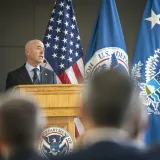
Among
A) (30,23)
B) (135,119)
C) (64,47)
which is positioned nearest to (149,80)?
(64,47)

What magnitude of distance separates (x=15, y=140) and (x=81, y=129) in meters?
3.20

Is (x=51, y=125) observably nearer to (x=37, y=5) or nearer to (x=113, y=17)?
(x=113, y=17)

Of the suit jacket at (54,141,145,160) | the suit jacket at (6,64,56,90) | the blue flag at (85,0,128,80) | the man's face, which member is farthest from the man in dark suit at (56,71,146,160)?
the blue flag at (85,0,128,80)

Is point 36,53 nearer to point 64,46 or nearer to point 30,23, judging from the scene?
point 64,46

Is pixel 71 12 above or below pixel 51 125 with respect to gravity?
above

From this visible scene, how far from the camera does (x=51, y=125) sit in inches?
160

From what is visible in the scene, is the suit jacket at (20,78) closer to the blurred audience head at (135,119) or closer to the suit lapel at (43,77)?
the suit lapel at (43,77)

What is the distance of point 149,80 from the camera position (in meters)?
5.91

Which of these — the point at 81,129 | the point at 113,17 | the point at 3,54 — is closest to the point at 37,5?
the point at 3,54

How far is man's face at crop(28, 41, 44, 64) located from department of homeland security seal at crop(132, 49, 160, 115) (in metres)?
1.03

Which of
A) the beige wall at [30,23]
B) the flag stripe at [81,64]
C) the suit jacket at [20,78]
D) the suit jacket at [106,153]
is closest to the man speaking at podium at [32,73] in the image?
the suit jacket at [20,78]

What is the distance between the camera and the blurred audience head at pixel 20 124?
5.19 ft

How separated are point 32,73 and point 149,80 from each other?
143cm

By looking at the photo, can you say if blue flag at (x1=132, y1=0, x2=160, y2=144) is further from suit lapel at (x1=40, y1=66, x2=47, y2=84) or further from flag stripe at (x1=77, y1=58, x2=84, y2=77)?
suit lapel at (x1=40, y1=66, x2=47, y2=84)
